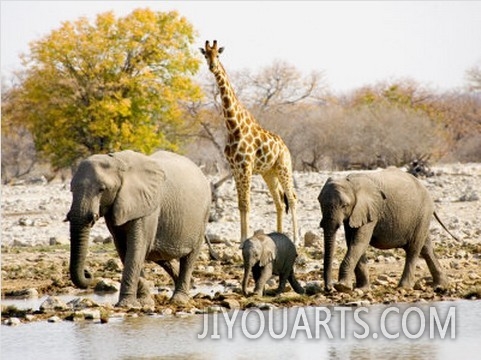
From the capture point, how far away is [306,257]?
18328mm

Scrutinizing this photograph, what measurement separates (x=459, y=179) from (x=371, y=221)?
19304mm

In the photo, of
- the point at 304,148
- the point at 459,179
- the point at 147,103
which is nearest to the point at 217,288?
the point at 459,179

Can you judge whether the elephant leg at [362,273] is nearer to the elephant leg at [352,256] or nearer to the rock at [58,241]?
the elephant leg at [352,256]

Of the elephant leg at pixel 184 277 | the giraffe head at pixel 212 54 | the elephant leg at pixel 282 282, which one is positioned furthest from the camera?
the giraffe head at pixel 212 54

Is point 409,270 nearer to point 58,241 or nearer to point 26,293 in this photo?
point 26,293

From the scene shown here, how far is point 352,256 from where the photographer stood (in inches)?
545

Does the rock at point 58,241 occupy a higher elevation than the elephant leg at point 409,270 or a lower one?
lower

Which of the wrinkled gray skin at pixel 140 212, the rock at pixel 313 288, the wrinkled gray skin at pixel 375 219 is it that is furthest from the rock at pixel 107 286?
the wrinkled gray skin at pixel 375 219

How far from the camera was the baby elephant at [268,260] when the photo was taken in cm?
1396

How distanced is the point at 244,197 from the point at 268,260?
629cm

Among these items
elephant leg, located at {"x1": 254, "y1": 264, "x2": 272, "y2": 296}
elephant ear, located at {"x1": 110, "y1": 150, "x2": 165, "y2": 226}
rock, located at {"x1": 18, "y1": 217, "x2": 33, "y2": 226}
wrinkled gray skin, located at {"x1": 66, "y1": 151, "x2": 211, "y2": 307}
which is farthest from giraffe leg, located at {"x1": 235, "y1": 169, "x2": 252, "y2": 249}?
elephant ear, located at {"x1": 110, "y1": 150, "x2": 165, "y2": 226}

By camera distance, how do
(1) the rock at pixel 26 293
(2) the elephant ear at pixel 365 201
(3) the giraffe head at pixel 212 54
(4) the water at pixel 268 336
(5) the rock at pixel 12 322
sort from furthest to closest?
(3) the giraffe head at pixel 212 54 < (1) the rock at pixel 26 293 < (2) the elephant ear at pixel 365 201 < (5) the rock at pixel 12 322 < (4) the water at pixel 268 336

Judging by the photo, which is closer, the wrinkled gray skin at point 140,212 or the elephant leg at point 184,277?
the wrinkled gray skin at point 140,212

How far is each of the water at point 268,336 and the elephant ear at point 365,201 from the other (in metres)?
1.18
